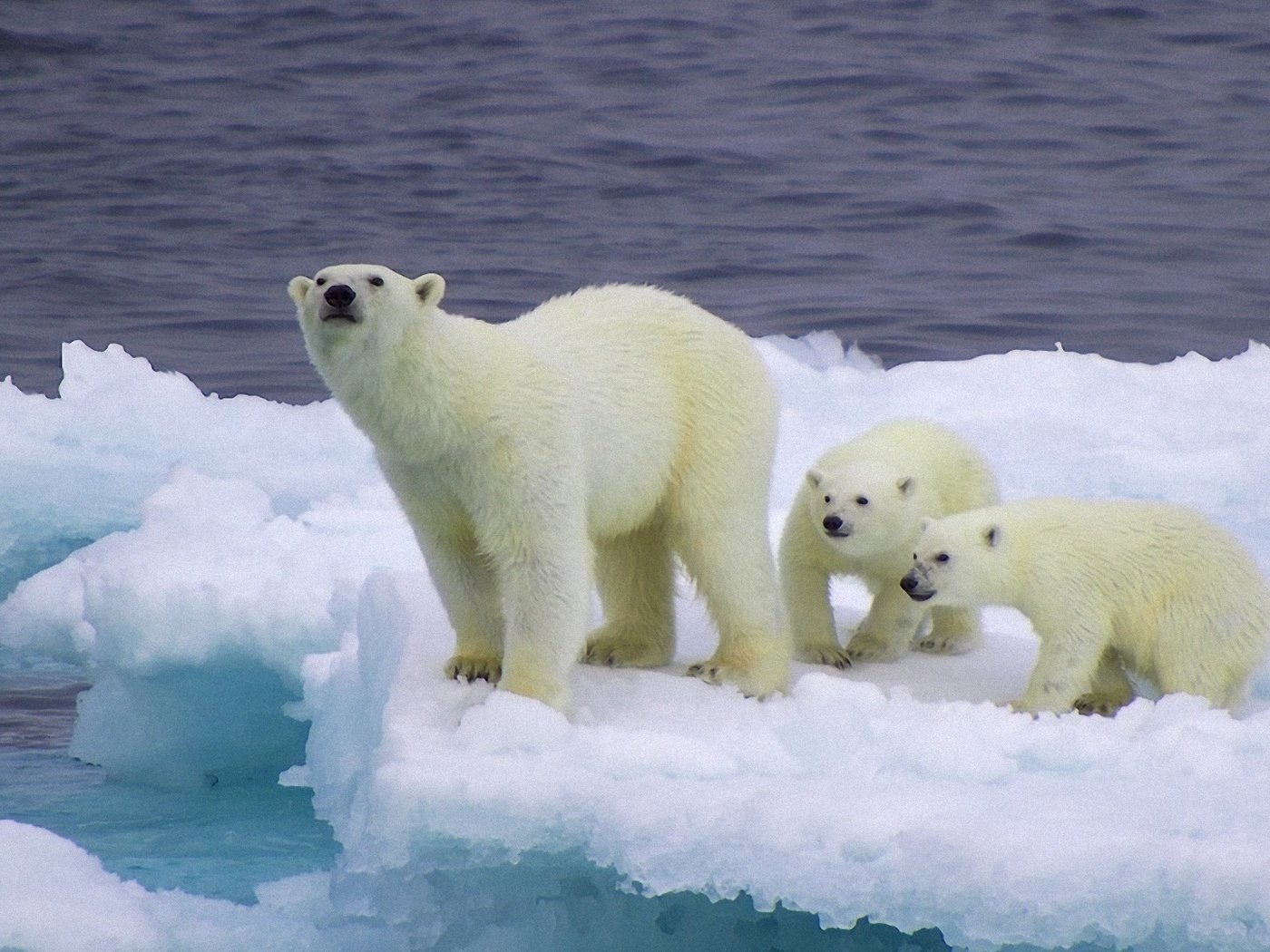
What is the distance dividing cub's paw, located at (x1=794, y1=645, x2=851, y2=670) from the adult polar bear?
42 cm

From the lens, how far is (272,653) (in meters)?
6.75

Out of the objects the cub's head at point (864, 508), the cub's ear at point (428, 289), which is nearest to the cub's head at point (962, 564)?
the cub's head at point (864, 508)

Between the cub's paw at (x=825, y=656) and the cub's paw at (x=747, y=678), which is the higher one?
the cub's paw at (x=825, y=656)

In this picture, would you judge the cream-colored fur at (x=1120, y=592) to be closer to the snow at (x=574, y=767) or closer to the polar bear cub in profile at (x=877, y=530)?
the snow at (x=574, y=767)

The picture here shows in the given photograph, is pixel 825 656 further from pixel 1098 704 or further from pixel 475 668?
pixel 475 668

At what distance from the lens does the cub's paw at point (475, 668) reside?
4.80 metres

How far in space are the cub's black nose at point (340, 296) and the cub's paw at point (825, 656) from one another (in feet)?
6.49

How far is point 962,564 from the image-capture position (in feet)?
16.7

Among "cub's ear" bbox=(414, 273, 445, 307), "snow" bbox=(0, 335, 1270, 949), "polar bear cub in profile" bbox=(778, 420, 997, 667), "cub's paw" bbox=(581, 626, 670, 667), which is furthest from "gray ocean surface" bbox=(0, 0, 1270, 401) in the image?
"cub's ear" bbox=(414, 273, 445, 307)

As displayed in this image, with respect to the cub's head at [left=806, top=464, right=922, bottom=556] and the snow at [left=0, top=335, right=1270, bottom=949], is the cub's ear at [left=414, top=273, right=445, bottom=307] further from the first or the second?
the cub's head at [left=806, top=464, right=922, bottom=556]

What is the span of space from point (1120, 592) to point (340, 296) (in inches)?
86.1

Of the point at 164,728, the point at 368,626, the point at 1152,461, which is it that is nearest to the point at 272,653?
the point at 164,728

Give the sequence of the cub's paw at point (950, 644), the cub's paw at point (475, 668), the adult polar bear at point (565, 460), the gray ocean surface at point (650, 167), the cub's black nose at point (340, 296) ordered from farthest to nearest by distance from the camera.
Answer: the gray ocean surface at point (650, 167)
the cub's paw at point (950, 644)
the cub's paw at point (475, 668)
the adult polar bear at point (565, 460)
the cub's black nose at point (340, 296)

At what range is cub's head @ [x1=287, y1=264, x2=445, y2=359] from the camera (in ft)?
13.8
